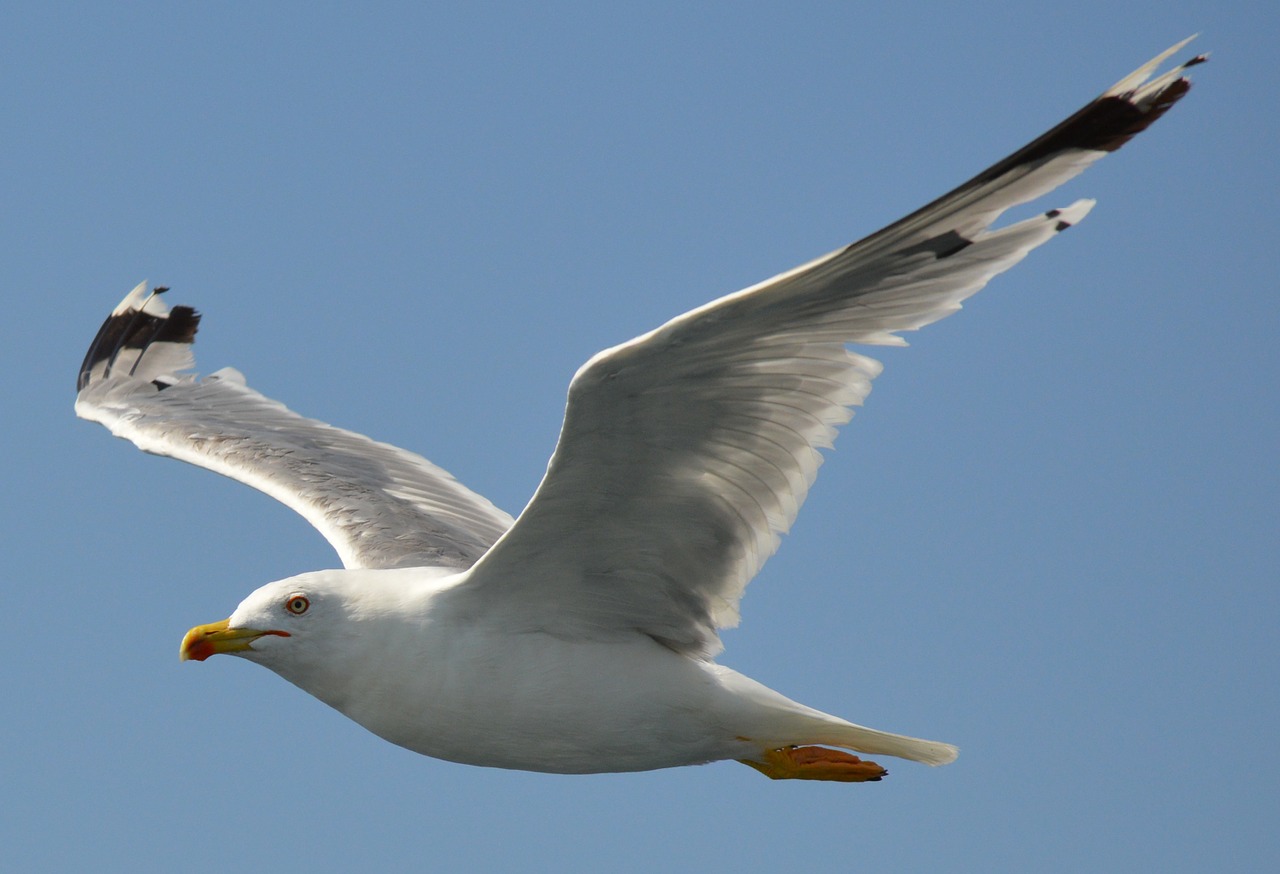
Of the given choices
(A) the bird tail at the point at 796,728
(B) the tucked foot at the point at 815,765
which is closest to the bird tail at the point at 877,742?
(A) the bird tail at the point at 796,728

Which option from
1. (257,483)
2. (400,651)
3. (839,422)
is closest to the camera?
(839,422)

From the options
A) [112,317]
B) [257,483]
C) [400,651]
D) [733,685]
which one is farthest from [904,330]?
[112,317]

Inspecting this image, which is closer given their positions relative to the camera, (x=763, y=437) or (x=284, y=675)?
(x=763, y=437)

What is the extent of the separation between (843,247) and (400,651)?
311 centimetres

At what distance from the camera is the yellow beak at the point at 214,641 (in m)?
7.84

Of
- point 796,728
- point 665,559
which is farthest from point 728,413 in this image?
point 796,728

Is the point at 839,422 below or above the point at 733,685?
above

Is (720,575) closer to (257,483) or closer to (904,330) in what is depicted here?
(904,330)

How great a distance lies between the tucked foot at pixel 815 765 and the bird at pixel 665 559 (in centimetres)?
1

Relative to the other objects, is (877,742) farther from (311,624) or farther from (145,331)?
(145,331)

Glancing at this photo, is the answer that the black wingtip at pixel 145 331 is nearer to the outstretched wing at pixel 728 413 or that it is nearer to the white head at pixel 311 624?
the white head at pixel 311 624

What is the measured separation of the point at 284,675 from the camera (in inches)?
311

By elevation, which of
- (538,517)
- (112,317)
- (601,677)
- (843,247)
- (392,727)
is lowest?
(392,727)

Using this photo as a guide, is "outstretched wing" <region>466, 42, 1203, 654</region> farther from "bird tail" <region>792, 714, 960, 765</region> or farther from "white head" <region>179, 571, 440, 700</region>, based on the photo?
"bird tail" <region>792, 714, 960, 765</region>
